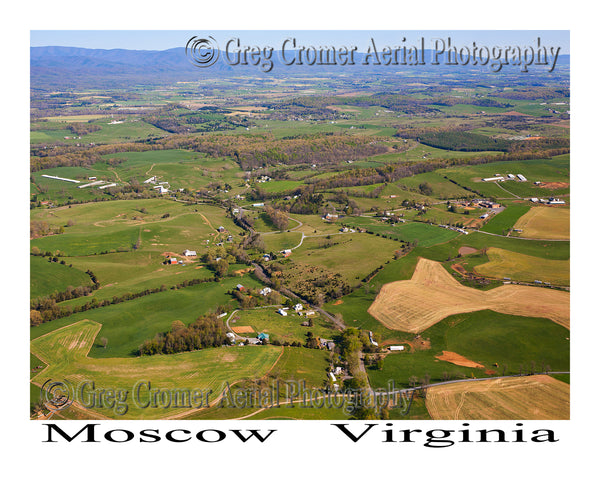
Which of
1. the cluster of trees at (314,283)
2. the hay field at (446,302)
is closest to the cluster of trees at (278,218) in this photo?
the cluster of trees at (314,283)

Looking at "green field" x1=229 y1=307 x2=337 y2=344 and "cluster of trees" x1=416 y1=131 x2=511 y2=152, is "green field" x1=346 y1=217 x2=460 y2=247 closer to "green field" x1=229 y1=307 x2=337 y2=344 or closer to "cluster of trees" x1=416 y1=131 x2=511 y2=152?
"green field" x1=229 y1=307 x2=337 y2=344

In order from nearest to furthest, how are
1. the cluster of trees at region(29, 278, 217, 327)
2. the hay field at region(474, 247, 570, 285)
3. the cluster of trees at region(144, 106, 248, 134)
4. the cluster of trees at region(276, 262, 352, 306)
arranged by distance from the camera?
the cluster of trees at region(29, 278, 217, 327) < the hay field at region(474, 247, 570, 285) < the cluster of trees at region(276, 262, 352, 306) < the cluster of trees at region(144, 106, 248, 134)

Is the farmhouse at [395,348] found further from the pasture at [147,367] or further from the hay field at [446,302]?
the pasture at [147,367]

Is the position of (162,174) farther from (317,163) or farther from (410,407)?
(410,407)

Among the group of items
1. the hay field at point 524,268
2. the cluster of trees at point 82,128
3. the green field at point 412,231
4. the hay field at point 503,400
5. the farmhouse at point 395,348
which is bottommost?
the hay field at point 503,400

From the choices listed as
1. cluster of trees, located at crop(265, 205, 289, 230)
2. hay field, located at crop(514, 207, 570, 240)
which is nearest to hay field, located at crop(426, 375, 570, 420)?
hay field, located at crop(514, 207, 570, 240)

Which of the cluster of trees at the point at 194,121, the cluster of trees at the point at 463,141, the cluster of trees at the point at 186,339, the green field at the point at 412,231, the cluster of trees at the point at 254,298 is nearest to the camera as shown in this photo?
the cluster of trees at the point at 186,339
